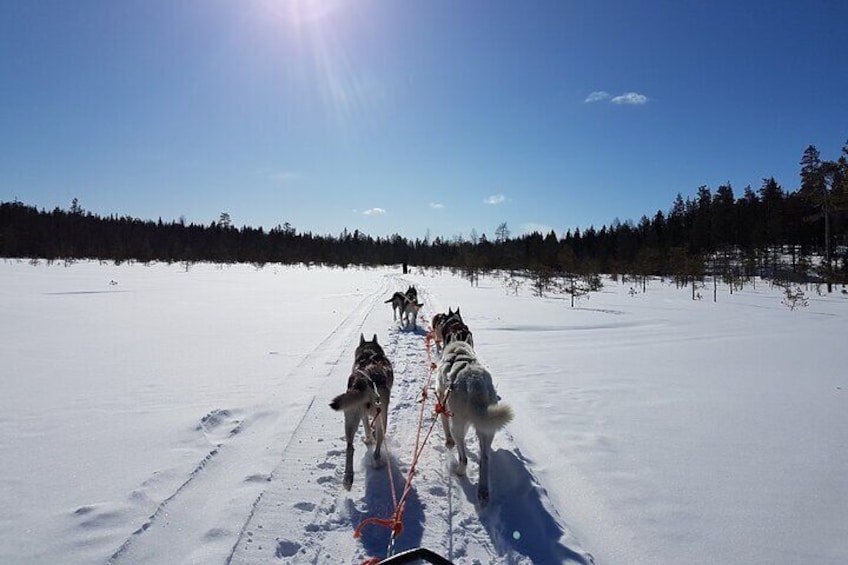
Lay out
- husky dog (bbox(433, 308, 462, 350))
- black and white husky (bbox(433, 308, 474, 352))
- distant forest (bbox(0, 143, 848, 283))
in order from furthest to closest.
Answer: distant forest (bbox(0, 143, 848, 283)) < husky dog (bbox(433, 308, 462, 350)) < black and white husky (bbox(433, 308, 474, 352))

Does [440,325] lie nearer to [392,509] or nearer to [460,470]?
[460,470]

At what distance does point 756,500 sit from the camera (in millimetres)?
3408

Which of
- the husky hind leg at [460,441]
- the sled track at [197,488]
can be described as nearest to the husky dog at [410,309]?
the sled track at [197,488]

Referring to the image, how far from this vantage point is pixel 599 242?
7675 centimetres

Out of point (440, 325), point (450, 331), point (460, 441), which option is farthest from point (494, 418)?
point (440, 325)

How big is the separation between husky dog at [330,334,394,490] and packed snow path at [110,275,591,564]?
0.21 meters

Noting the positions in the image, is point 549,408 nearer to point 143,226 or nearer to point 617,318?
point 617,318

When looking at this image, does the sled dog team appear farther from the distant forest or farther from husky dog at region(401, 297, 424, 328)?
the distant forest

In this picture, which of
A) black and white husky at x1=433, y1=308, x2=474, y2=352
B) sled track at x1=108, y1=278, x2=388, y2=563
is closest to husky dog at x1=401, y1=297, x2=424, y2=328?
black and white husky at x1=433, y1=308, x2=474, y2=352

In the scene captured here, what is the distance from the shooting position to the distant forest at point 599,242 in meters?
32.8

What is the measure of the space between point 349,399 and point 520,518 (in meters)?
1.72

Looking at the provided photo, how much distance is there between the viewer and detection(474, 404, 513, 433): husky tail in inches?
136

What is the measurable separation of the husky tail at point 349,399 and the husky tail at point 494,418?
1082 millimetres

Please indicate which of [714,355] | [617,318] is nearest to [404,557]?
[714,355]
